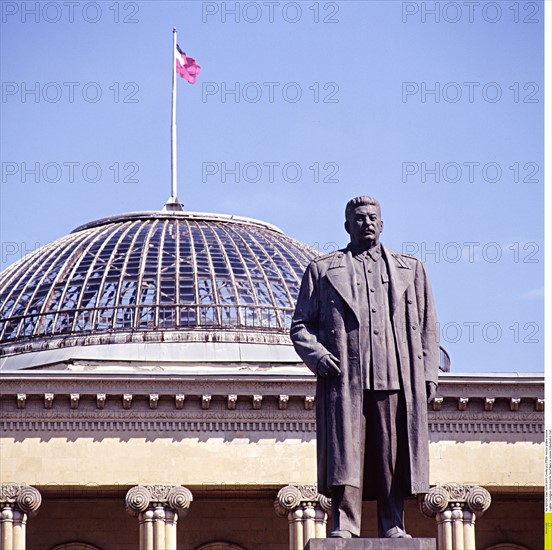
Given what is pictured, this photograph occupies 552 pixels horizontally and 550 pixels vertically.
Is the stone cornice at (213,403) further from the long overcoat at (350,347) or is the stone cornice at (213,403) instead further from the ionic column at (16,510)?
the long overcoat at (350,347)

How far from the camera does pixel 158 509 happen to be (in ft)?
157

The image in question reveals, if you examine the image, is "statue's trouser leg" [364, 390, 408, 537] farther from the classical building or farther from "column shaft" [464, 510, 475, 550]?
"column shaft" [464, 510, 475, 550]

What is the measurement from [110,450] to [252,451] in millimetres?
3511

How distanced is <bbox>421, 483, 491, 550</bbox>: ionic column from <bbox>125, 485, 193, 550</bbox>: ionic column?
19.7 feet

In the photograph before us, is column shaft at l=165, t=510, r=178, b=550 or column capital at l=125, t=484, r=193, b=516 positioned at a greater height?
column capital at l=125, t=484, r=193, b=516

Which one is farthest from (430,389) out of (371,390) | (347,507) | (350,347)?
(347,507)

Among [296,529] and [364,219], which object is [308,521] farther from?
[364,219]

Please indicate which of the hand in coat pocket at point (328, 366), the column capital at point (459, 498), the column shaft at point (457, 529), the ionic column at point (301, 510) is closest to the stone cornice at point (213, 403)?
the column capital at point (459, 498)

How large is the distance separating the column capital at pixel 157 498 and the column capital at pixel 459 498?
5871 mm

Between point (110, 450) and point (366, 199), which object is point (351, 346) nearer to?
point (366, 199)

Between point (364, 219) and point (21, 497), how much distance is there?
106 feet

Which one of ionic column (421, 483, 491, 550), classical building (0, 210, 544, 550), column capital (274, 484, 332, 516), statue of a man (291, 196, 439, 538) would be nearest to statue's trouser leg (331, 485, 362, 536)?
statue of a man (291, 196, 439, 538)

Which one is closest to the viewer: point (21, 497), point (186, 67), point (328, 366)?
point (328, 366)

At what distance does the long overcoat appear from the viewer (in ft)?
51.9
